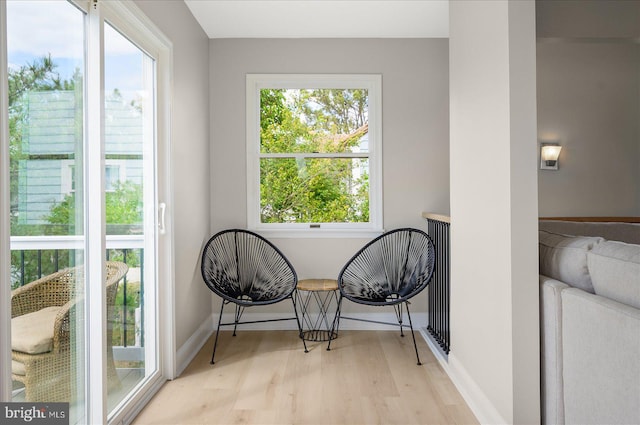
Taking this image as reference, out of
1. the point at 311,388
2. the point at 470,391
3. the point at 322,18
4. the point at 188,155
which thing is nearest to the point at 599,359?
the point at 470,391

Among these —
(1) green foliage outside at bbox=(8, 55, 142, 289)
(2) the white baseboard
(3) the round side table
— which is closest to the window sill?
(3) the round side table

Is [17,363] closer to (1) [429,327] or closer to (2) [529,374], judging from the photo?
(2) [529,374]

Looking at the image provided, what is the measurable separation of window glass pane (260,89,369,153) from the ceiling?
1.70 feet

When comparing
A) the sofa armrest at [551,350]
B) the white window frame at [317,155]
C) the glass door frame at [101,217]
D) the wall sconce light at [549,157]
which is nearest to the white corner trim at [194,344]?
the glass door frame at [101,217]

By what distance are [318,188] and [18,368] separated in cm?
276

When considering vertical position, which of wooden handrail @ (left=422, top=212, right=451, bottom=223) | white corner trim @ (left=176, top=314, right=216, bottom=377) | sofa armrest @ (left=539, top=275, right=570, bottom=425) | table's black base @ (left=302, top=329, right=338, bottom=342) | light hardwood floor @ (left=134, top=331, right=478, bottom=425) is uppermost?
wooden handrail @ (left=422, top=212, right=451, bottom=223)

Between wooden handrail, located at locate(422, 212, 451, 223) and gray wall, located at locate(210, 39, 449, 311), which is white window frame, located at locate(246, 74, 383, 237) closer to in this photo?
gray wall, located at locate(210, 39, 449, 311)

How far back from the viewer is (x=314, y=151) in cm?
394

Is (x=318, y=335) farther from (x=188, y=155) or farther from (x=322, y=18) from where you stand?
(x=322, y=18)

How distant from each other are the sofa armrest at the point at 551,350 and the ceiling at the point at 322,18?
2.34 m

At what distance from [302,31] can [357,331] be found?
8.83 ft

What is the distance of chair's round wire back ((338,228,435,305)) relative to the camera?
3.49 m

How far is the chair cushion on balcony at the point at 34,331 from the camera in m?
1.49

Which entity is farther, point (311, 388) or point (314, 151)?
point (314, 151)
